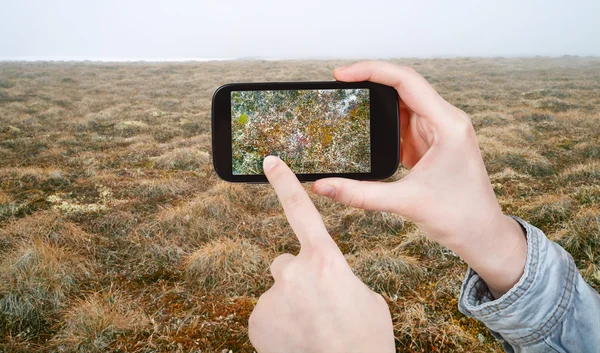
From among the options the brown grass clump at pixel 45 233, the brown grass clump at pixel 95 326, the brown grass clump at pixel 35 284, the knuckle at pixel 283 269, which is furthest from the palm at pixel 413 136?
the brown grass clump at pixel 45 233

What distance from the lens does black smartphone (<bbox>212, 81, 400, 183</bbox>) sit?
6.12ft

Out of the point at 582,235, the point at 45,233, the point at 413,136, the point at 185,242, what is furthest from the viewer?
the point at 185,242

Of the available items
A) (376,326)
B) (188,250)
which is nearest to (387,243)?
(188,250)

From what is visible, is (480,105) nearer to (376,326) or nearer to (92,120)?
(92,120)

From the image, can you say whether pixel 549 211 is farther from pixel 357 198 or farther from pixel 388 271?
pixel 357 198

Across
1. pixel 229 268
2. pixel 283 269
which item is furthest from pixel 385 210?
pixel 229 268

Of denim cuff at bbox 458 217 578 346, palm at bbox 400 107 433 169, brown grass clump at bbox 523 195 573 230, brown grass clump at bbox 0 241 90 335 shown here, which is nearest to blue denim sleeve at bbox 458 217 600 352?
denim cuff at bbox 458 217 578 346

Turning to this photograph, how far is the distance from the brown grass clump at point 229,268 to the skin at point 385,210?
332 centimetres

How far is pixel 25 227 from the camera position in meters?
5.62

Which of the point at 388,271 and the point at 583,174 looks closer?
the point at 388,271

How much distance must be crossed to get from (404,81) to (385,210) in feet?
1.96

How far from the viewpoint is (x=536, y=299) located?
1.56m

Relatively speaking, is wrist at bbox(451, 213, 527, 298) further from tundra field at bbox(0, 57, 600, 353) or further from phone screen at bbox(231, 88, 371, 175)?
tundra field at bbox(0, 57, 600, 353)

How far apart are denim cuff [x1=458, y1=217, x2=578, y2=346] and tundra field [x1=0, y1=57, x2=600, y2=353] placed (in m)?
2.32
